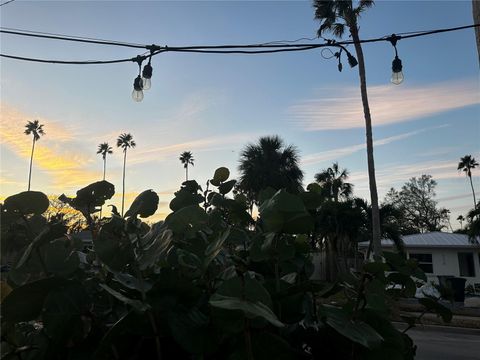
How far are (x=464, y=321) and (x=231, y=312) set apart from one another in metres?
17.6

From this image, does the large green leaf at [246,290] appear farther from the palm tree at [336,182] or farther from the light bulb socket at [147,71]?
the palm tree at [336,182]

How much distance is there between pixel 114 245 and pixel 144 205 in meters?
0.13

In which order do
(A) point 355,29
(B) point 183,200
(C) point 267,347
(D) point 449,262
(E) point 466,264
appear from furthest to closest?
(E) point 466,264 → (D) point 449,262 → (A) point 355,29 → (B) point 183,200 → (C) point 267,347

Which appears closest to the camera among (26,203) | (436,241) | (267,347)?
(267,347)

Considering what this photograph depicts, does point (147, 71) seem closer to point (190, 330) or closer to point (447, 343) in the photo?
point (190, 330)

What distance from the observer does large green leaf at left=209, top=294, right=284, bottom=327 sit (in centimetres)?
58

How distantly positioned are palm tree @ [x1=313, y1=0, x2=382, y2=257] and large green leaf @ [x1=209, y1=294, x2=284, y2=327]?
57.5 ft

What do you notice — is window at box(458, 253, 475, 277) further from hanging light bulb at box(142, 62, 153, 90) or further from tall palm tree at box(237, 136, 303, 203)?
hanging light bulb at box(142, 62, 153, 90)

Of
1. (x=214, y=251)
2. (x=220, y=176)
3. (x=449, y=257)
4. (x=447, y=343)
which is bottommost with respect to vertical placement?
(x=447, y=343)

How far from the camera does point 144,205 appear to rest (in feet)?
2.86

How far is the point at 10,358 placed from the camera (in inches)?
31.9

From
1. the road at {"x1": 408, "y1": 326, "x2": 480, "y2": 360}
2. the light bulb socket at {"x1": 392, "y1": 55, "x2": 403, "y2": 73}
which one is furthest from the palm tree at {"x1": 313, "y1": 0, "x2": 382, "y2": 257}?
the light bulb socket at {"x1": 392, "y1": 55, "x2": 403, "y2": 73}

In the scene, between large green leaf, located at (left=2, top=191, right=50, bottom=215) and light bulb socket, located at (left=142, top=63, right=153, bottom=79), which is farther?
light bulb socket, located at (left=142, top=63, right=153, bottom=79)

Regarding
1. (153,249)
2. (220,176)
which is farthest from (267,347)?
Result: (220,176)
